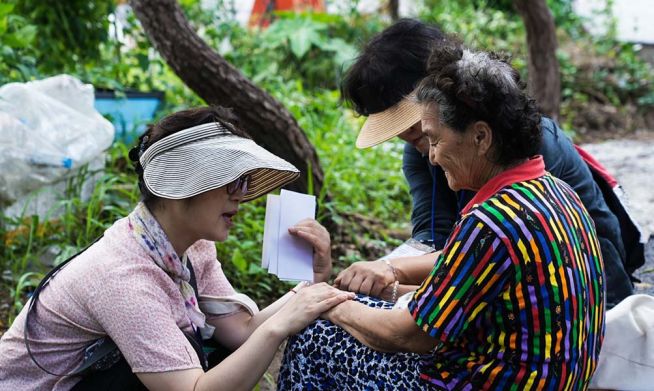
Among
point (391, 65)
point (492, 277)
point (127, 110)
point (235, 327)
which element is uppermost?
point (391, 65)

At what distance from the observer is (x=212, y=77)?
4.07 meters

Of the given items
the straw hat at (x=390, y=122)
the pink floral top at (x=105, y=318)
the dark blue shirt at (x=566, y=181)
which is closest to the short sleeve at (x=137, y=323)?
the pink floral top at (x=105, y=318)

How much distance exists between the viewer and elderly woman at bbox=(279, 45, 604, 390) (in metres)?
1.80

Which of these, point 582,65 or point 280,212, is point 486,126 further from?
point 582,65

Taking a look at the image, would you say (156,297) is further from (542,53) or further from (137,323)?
(542,53)

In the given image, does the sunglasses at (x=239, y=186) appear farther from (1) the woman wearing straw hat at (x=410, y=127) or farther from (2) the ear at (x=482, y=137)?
(2) the ear at (x=482, y=137)

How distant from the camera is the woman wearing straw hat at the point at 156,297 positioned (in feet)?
6.66

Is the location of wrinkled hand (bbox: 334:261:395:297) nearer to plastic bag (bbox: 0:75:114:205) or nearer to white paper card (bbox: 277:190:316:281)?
white paper card (bbox: 277:190:316:281)

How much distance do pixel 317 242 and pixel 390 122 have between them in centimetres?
50

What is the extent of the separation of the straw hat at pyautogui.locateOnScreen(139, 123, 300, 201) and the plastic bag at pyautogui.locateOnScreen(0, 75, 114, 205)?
199cm

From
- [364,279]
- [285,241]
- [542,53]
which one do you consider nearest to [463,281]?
[364,279]

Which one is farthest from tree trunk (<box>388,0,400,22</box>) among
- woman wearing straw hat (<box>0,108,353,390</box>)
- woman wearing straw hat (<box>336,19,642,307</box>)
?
woman wearing straw hat (<box>0,108,353,390</box>)

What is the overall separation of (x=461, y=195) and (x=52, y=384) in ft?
4.69

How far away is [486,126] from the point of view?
1951mm
